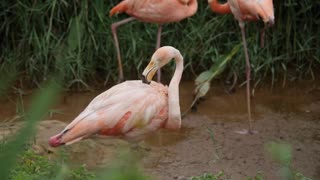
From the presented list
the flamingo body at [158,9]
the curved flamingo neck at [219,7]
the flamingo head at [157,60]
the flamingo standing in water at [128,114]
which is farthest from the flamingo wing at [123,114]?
the curved flamingo neck at [219,7]

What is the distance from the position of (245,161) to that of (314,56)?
1.82m

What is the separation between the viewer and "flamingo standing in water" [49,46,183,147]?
347 cm

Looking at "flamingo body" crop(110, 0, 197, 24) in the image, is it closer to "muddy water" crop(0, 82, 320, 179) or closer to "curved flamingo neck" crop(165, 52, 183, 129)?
"muddy water" crop(0, 82, 320, 179)

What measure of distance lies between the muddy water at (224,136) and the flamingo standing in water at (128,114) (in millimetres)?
146

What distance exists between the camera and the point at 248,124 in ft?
16.1

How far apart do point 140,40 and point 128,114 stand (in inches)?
84.1

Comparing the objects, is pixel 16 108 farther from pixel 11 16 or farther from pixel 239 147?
pixel 239 147

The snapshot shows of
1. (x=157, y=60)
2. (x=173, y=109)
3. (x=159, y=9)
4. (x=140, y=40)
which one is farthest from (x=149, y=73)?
(x=140, y=40)

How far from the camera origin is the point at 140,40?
5.68 metres

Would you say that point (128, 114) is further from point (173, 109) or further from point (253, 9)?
point (253, 9)

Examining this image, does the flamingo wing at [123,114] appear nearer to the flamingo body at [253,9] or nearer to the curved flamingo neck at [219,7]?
the flamingo body at [253,9]

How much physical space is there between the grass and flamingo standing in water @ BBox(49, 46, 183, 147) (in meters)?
1.77

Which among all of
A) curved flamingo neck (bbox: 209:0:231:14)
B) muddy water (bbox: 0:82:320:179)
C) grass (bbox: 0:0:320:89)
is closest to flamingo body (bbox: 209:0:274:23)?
curved flamingo neck (bbox: 209:0:231:14)

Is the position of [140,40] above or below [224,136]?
above
